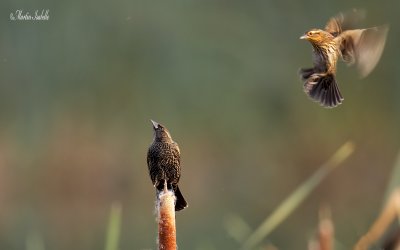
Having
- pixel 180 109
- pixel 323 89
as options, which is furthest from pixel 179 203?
pixel 180 109

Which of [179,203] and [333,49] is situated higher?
[333,49]

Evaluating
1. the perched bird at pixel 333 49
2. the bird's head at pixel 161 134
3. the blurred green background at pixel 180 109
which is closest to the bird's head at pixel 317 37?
the perched bird at pixel 333 49

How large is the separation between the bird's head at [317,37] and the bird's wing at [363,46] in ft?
0.06

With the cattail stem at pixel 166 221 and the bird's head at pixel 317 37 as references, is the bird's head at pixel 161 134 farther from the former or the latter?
the bird's head at pixel 317 37

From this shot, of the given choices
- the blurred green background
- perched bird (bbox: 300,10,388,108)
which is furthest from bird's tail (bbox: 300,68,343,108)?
the blurred green background

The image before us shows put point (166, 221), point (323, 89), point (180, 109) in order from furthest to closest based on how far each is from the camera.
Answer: point (180, 109) → point (323, 89) → point (166, 221)

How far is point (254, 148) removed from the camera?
296 inches

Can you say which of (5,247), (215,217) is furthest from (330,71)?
(215,217)

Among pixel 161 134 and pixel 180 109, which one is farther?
pixel 180 109

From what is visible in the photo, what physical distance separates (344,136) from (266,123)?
561 mm

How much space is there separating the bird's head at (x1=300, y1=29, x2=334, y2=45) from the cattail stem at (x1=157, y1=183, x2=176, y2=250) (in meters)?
0.31

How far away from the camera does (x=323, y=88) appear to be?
1626 mm

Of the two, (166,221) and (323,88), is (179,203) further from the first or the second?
(323,88)

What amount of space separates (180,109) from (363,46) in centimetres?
543
